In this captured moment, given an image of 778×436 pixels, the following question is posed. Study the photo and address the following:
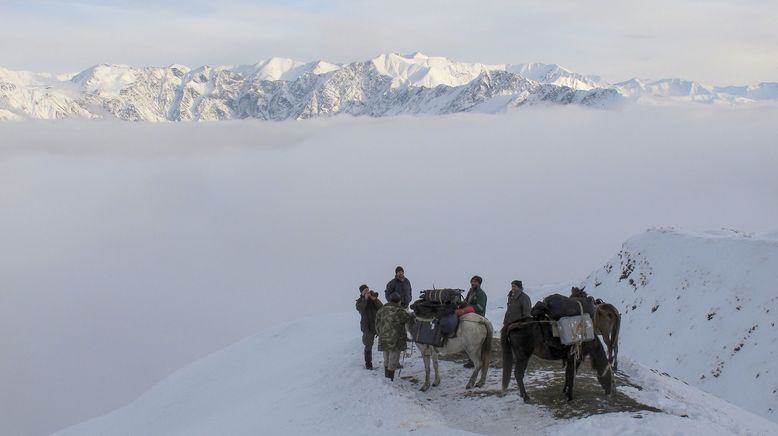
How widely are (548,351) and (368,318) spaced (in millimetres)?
6301

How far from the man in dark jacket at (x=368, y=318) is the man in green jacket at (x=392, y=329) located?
121 centimetres

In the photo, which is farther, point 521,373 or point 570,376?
point 521,373

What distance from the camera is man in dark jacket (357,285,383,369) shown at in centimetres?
1977

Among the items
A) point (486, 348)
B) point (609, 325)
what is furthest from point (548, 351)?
point (609, 325)

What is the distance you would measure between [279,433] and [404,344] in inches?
161

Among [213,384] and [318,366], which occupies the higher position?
[318,366]

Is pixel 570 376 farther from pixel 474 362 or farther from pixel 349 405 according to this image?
pixel 349 405

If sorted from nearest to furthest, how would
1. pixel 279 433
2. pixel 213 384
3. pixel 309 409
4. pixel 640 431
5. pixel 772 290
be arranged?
1. pixel 640 431
2. pixel 279 433
3. pixel 309 409
4. pixel 213 384
5. pixel 772 290

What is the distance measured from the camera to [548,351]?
15195 millimetres

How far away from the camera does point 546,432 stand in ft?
44.0

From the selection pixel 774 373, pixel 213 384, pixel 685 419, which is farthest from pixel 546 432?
pixel 774 373

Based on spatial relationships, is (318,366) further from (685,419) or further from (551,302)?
(685,419)

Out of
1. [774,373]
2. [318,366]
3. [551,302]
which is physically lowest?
[774,373]

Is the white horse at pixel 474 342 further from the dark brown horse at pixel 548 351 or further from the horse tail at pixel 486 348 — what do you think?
the dark brown horse at pixel 548 351
